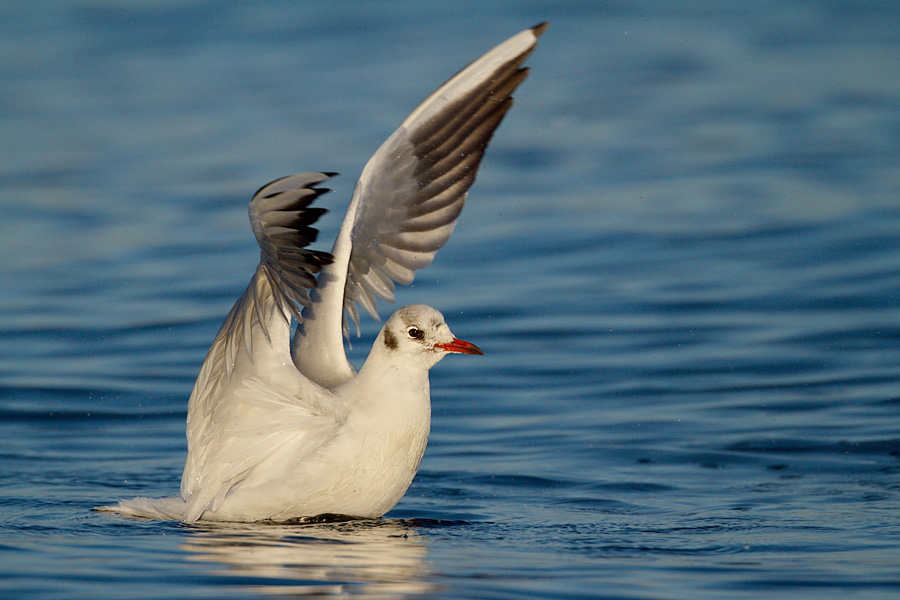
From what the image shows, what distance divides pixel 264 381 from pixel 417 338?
32.4 inches

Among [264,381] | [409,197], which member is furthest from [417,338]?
[409,197]

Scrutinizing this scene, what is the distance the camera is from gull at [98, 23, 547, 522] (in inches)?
255

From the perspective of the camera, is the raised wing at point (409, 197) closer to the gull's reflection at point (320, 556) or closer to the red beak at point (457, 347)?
the red beak at point (457, 347)

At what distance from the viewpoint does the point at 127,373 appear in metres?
10.6

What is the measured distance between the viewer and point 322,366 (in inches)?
282

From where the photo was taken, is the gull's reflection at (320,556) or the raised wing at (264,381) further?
the raised wing at (264,381)

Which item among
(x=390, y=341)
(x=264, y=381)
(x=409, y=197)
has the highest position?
(x=409, y=197)

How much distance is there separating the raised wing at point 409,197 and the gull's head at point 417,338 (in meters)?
0.33

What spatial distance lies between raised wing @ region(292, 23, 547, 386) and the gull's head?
0.33 m

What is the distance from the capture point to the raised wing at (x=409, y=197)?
7.08 meters

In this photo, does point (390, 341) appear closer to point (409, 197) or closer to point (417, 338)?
point (417, 338)

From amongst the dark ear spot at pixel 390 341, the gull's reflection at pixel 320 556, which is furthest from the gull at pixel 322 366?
the gull's reflection at pixel 320 556

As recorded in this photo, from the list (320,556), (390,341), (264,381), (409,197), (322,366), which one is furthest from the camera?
(409,197)

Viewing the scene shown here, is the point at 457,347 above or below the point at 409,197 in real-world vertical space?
below
